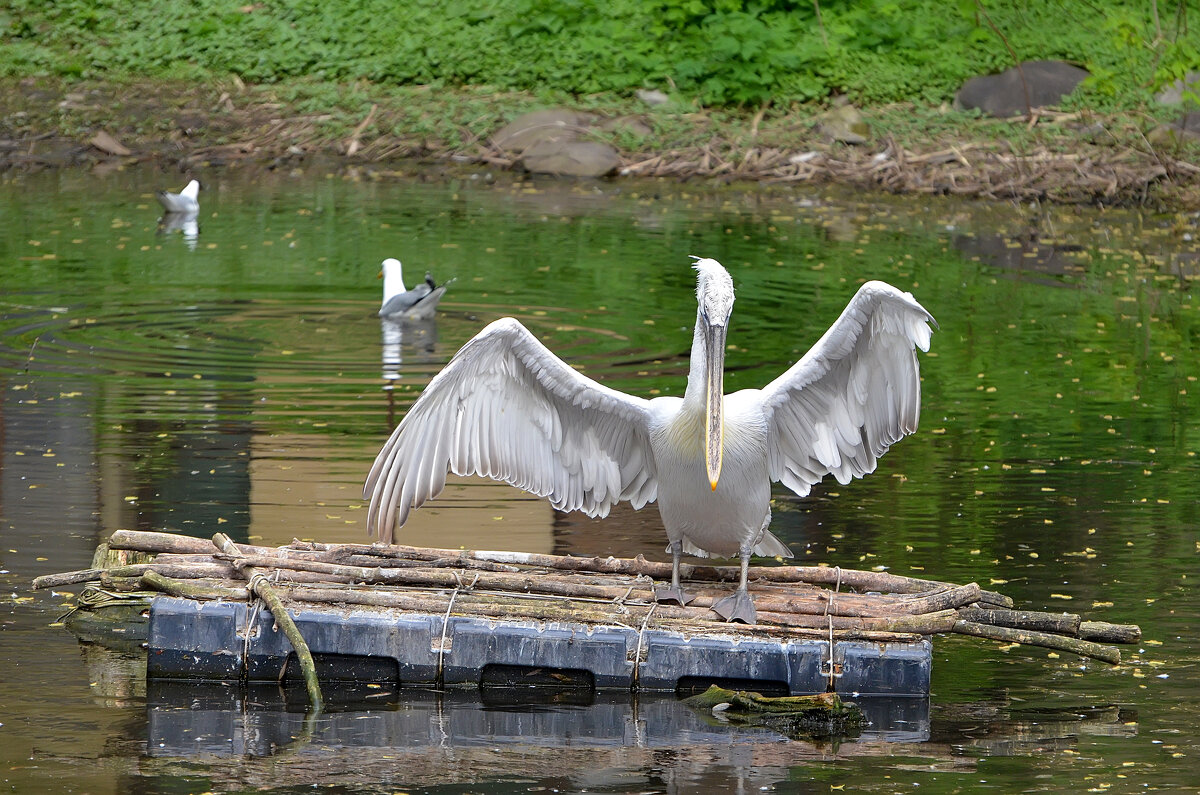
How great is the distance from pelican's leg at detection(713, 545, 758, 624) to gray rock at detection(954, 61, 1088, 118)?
15.8m

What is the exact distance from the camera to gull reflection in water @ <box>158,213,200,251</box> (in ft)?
53.7

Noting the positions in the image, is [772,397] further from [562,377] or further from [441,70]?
[441,70]

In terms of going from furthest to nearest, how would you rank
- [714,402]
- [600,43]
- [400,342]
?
[600,43] → [400,342] → [714,402]

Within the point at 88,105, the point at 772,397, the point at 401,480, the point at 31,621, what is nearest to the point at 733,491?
the point at 772,397

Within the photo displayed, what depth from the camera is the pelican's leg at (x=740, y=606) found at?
6371 millimetres

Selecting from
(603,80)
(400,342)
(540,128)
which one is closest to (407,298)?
(400,342)

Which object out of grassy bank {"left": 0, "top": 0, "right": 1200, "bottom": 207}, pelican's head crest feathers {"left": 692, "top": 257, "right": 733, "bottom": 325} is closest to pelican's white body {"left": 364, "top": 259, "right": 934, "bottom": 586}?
pelican's head crest feathers {"left": 692, "top": 257, "right": 733, "bottom": 325}

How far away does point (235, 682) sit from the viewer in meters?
6.40

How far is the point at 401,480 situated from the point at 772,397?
60.9 inches

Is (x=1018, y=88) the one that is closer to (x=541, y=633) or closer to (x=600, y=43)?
(x=600, y=43)

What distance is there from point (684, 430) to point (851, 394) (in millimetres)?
808

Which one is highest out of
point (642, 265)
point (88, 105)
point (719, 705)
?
point (88, 105)

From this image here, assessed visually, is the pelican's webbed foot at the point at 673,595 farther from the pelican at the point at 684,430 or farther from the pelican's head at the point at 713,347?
the pelican's head at the point at 713,347

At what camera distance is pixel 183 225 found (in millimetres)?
16938
